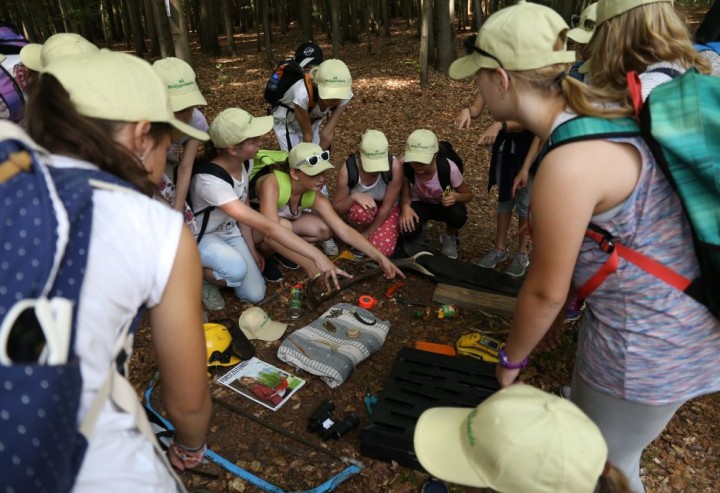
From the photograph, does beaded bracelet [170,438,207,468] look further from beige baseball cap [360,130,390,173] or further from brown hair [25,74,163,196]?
beige baseball cap [360,130,390,173]

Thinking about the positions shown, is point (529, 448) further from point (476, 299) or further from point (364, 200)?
point (364, 200)

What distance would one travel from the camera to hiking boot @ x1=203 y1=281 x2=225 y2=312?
4.23 m

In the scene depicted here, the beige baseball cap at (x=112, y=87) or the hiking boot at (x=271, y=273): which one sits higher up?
the beige baseball cap at (x=112, y=87)

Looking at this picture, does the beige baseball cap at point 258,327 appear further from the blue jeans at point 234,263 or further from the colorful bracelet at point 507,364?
the colorful bracelet at point 507,364

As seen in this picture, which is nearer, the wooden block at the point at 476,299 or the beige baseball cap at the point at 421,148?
the wooden block at the point at 476,299

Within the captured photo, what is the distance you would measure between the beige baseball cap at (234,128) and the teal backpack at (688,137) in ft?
9.53

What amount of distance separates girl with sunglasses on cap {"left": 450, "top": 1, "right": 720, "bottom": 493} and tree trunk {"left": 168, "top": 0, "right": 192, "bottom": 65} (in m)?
5.49

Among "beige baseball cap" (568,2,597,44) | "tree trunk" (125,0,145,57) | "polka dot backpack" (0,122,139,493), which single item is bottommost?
"polka dot backpack" (0,122,139,493)

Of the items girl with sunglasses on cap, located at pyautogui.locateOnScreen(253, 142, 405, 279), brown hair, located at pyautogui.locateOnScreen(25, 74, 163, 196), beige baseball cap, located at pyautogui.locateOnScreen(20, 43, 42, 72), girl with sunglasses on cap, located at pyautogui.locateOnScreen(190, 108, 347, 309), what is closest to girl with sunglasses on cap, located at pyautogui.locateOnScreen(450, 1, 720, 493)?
brown hair, located at pyautogui.locateOnScreen(25, 74, 163, 196)

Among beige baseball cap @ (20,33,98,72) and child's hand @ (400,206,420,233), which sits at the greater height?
beige baseball cap @ (20,33,98,72)

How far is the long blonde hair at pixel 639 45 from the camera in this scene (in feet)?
6.93

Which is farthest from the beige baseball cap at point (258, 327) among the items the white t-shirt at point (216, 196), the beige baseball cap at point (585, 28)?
the beige baseball cap at point (585, 28)

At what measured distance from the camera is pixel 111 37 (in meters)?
29.6

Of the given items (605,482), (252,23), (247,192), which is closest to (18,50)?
(247,192)
